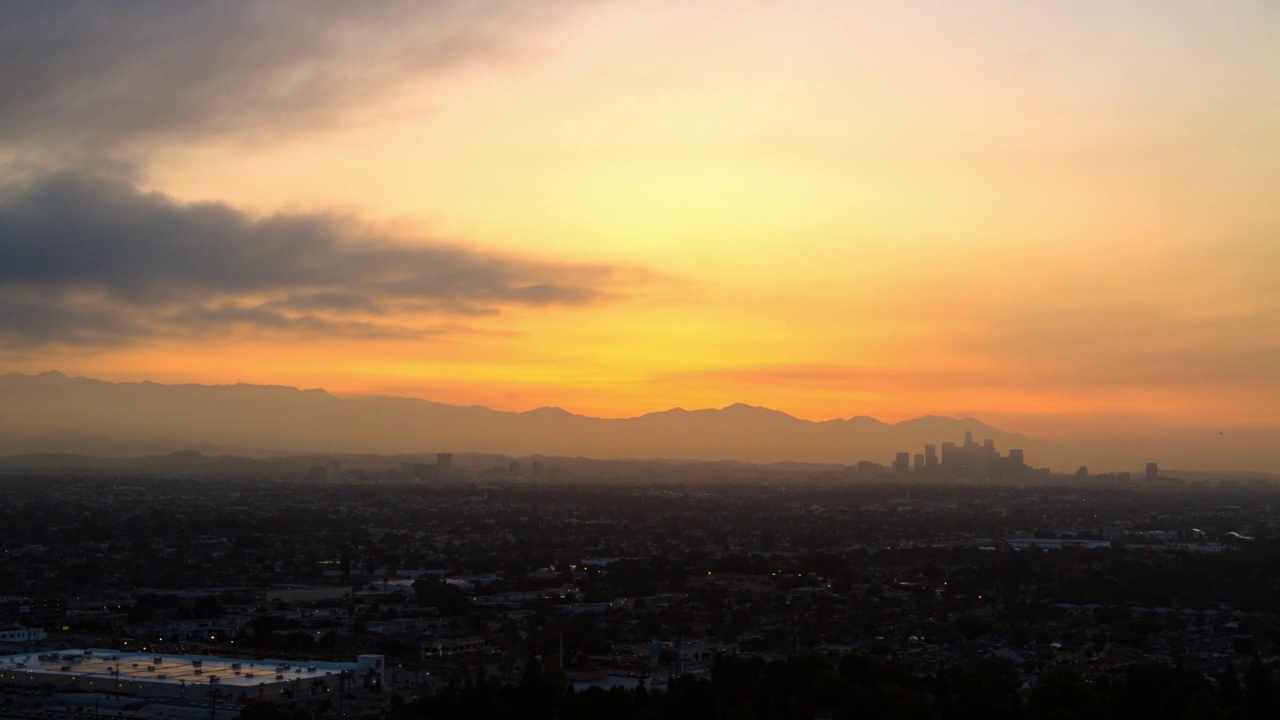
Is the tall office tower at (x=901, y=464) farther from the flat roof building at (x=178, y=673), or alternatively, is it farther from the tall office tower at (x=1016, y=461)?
the flat roof building at (x=178, y=673)

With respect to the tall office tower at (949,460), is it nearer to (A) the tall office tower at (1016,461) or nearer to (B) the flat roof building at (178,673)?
(A) the tall office tower at (1016,461)

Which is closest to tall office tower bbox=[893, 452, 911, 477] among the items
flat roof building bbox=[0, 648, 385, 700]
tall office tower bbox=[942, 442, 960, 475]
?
tall office tower bbox=[942, 442, 960, 475]

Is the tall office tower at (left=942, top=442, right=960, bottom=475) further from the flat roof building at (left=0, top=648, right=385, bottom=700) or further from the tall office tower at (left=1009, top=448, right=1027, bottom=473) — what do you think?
the flat roof building at (left=0, top=648, right=385, bottom=700)

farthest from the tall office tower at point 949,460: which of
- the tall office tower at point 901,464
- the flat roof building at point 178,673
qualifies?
the flat roof building at point 178,673

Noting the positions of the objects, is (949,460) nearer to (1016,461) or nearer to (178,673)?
(1016,461)

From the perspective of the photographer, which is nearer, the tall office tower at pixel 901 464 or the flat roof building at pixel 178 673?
the flat roof building at pixel 178 673

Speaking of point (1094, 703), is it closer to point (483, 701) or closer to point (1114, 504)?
→ point (483, 701)

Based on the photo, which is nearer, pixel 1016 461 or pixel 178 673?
pixel 178 673

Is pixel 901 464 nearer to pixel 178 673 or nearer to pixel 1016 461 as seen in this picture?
pixel 1016 461

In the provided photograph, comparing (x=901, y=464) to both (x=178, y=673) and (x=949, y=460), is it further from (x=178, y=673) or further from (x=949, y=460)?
(x=178, y=673)

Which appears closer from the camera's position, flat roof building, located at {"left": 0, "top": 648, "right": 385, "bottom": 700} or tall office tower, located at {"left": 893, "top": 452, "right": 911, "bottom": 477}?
flat roof building, located at {"left": 0, "top": 648, "right": 385, "bottom": 700}

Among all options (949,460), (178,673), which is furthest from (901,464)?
(178,673)
